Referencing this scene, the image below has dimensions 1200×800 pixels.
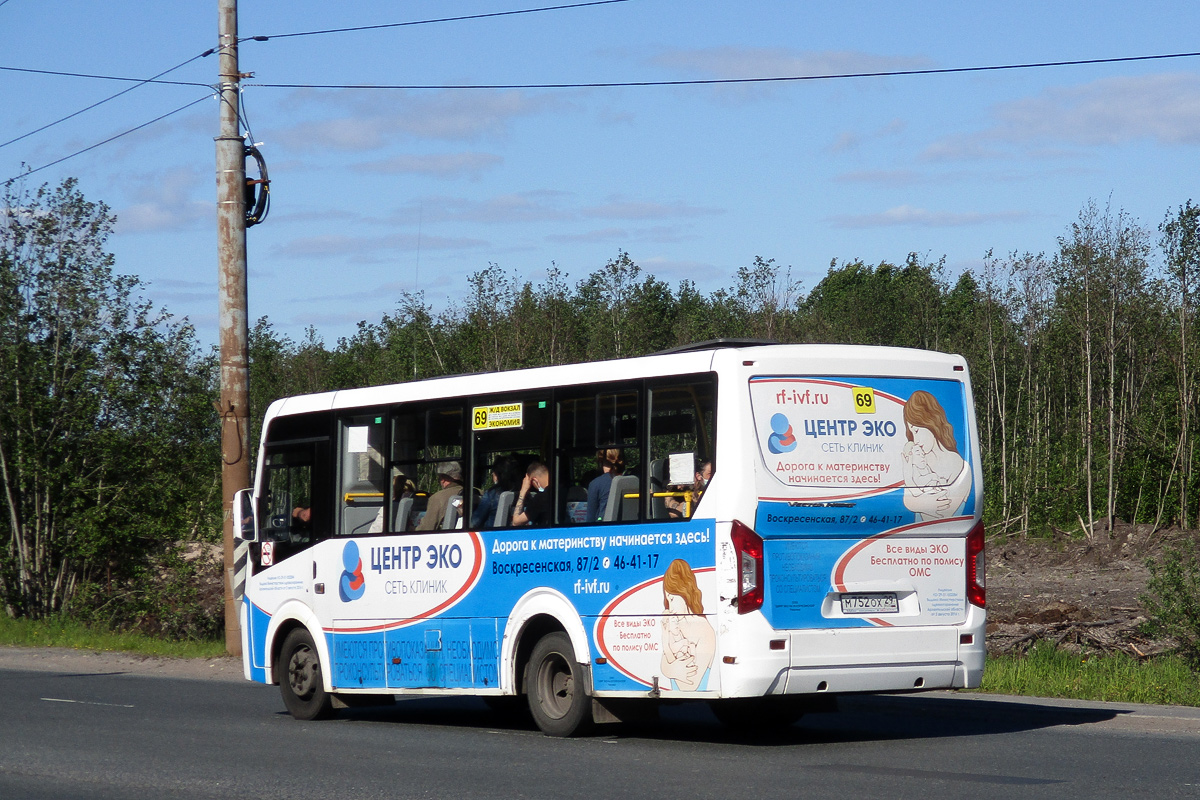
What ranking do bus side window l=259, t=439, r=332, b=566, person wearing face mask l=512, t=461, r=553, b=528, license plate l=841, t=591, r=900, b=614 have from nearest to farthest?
license plate l=841, t=591, r=900, b=614, person wearing face mask l=512, t=461, r=553, b=528, bus side window l=259, t=439, r=332, b=566

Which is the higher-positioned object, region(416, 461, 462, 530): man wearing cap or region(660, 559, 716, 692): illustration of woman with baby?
region(416, 461, 462, 530): man wearing cap

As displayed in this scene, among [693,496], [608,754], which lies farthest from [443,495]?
[608,754]

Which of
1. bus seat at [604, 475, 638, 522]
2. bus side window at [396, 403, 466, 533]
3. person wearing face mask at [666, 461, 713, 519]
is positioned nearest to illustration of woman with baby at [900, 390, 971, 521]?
person wearing face mask at [666, 461, 713, 519]

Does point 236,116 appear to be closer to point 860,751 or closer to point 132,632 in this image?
point 132,632

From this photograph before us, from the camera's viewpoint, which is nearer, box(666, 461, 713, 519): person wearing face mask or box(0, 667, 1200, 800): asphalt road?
box(0, 667, 1200, 800): asphalt road

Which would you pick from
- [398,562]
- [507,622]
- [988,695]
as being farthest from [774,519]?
[988,695]

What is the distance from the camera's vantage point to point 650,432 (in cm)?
1104

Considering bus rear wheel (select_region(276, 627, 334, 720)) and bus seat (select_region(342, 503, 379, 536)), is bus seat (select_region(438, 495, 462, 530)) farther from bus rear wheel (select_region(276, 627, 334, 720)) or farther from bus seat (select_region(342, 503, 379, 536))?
bus rear wheel (select_region(276, 627, 334, 720))

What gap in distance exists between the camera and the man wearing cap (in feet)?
41.6

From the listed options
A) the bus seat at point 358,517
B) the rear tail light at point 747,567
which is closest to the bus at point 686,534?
the rear tail light at point 747,567

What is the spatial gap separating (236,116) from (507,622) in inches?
422

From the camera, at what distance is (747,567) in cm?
1038

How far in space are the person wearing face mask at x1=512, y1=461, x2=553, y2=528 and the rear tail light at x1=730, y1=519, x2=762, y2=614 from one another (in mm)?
1956

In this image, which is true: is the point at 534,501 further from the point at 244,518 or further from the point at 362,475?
the point at 244,518
